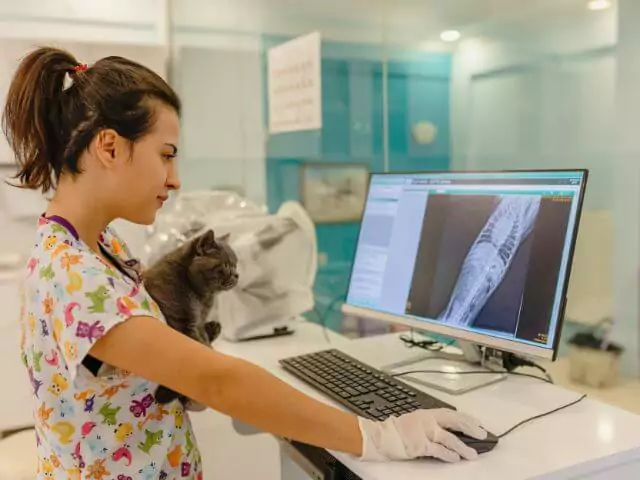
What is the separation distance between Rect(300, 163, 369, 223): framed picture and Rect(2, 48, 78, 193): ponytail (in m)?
1.69

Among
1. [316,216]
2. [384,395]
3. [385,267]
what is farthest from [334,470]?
[316,216]

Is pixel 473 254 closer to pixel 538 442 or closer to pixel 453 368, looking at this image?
pixel 453 368

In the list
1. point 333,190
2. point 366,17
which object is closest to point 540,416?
point 333,190

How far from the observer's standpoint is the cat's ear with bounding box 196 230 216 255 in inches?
50.6

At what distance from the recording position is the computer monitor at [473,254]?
3.73 feet

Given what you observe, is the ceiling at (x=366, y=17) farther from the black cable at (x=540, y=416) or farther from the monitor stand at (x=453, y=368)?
the black cable at (x=540, y=416)

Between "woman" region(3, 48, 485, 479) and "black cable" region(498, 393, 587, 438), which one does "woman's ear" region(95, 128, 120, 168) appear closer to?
"woman" region(3, 48, 485, 479)

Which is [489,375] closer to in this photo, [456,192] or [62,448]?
[456,192]

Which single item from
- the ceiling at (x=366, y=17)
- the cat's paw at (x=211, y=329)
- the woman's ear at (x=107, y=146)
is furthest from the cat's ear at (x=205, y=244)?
the ceiling at (x=366, y=17)

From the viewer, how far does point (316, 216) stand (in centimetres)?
269

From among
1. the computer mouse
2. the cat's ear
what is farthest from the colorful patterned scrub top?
the computer mouse

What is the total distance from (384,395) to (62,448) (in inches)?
20.7

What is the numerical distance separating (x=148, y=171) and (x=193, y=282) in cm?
35

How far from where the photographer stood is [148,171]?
0.95 meters
